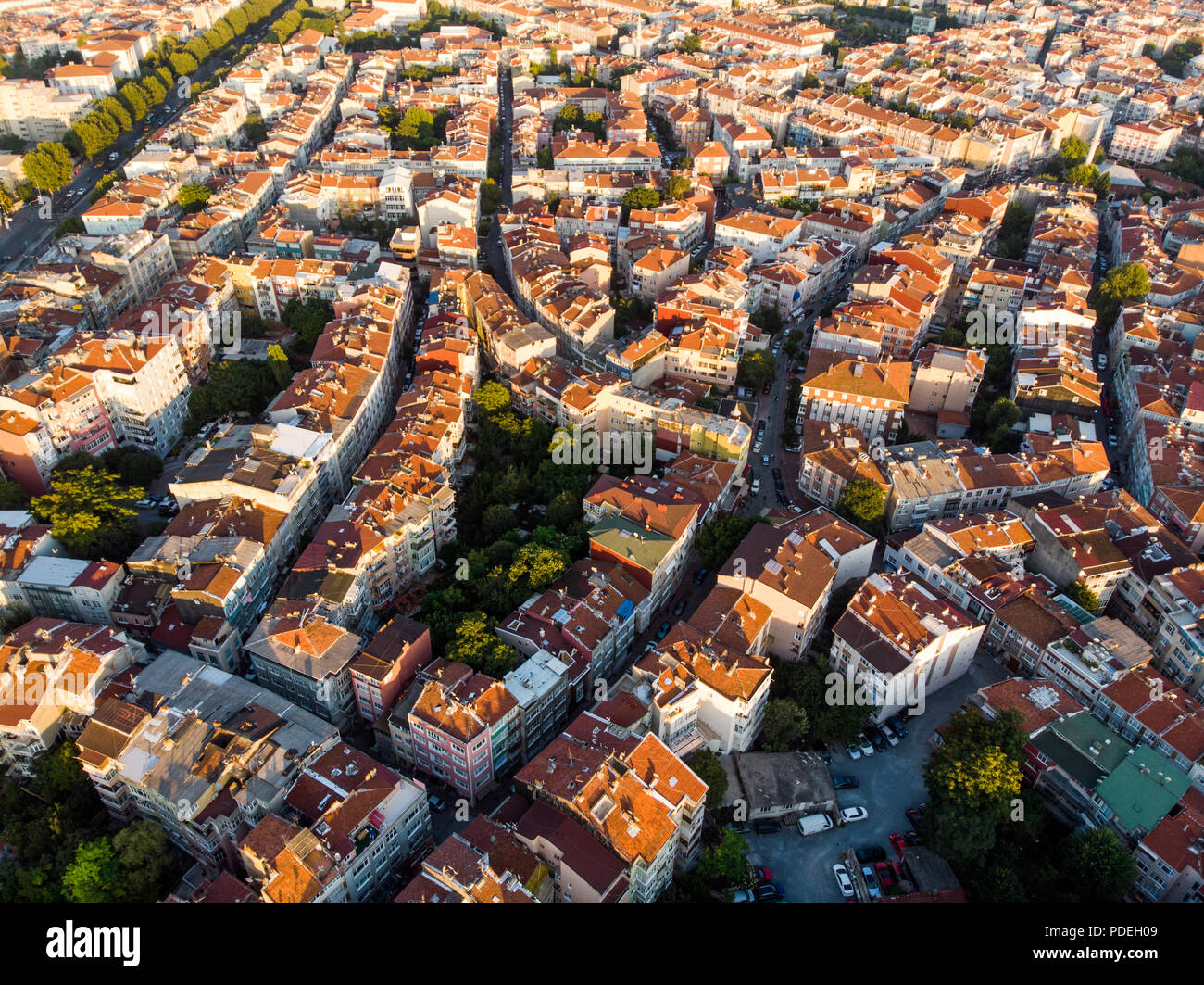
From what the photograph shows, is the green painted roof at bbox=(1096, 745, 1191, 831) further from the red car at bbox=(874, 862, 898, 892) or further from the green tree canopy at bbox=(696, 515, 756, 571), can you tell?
the green tree canopy at bbox=(696, 515, 756, 571)

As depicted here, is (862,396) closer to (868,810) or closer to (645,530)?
(645,530)

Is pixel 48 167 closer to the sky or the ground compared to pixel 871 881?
closer to the sky

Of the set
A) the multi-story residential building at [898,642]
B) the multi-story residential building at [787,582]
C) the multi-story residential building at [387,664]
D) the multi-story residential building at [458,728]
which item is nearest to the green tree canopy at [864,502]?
the multi-story residential building at [787,582]

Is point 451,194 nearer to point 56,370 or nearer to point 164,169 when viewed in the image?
point 164,169

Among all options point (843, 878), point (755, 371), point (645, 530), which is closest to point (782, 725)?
point (843, 878)

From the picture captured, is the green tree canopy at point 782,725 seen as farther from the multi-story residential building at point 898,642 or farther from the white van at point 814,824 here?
the multi-story residential building at point 898,642

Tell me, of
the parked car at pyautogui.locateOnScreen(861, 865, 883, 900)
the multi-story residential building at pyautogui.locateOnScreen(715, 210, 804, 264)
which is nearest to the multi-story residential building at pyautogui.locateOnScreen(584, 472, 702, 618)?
the parked car at pyautogui.locateOnScreen(861, 865, 883, 900)
